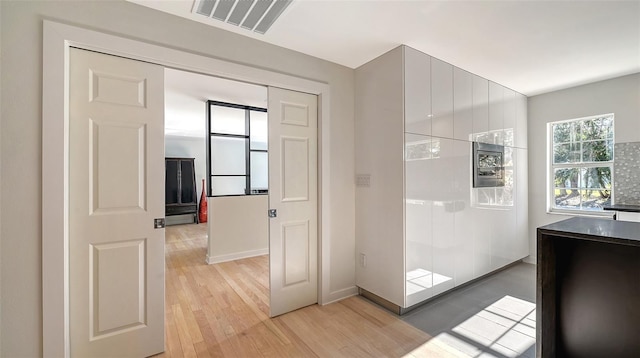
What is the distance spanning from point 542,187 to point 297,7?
430cm

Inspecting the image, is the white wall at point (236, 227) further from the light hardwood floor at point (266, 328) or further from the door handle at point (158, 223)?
the door handle at point (158, 223)

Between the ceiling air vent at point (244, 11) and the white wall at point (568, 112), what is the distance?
13.5ft

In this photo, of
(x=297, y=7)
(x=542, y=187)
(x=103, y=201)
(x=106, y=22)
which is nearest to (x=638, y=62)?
(x=542, y=187)

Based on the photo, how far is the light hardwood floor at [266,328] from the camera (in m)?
1.93

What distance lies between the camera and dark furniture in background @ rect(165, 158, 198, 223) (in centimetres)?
733

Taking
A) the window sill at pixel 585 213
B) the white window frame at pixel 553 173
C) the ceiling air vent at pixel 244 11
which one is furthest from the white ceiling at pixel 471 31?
the window sill at pixel 585 213

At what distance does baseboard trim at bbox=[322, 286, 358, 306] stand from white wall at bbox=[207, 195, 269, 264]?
1757 mm

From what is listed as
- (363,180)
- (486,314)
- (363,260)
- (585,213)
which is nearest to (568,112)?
(585,213)

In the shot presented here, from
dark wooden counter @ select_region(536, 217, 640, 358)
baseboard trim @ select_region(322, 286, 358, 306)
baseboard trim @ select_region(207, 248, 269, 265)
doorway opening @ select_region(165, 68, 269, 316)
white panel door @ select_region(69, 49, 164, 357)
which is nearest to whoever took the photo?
dark wooden counter @ select_region(536, 217, 640, 358)

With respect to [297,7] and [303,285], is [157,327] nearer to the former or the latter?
[303,285]

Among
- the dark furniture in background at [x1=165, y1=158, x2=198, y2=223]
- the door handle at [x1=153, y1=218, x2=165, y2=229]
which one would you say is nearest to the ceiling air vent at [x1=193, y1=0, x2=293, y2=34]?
the door handle at [x1=153, y1=218, x2=165, y2=229]

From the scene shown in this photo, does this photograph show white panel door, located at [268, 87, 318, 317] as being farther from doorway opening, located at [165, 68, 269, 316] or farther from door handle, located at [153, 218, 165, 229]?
door handle, located at [153, 218, 165, 229]

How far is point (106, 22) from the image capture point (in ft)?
5.62

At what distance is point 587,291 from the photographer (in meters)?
1.39
